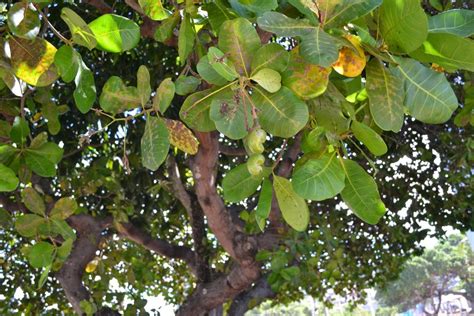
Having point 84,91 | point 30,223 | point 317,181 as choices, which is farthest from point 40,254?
point 317,181

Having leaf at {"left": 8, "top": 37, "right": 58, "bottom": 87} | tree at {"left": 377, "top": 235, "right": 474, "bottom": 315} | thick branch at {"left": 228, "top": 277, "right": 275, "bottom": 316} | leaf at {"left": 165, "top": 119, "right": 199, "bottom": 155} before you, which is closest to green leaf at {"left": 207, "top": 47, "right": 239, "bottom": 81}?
leaf at {"left": 165, "top": 119, "right": 199, "bottom": 155}

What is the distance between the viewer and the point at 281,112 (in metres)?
1.07

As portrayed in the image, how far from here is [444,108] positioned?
1036 millimetres

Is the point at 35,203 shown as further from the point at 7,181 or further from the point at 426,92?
the point at 426,92

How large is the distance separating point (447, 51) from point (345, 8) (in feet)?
0.63

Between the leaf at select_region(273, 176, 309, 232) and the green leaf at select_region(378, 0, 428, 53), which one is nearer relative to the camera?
the green leaf at select_region(378, 0, 428, 53)

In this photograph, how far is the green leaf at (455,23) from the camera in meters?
1.07

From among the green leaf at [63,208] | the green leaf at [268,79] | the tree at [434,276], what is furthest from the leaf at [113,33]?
the tree at [434,276]

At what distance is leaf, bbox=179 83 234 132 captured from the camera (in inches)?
46.9

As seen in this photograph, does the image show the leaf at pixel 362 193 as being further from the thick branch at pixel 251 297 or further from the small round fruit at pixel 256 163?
the thick branch at pixel 251 297

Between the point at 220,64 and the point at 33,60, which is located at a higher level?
the point at 33,60

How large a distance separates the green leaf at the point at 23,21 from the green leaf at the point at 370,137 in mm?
610

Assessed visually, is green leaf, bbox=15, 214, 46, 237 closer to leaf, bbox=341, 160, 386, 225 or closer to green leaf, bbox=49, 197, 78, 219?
green leaf, bbox=49, 197, 78, 219

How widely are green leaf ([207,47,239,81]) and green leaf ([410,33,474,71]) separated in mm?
300
